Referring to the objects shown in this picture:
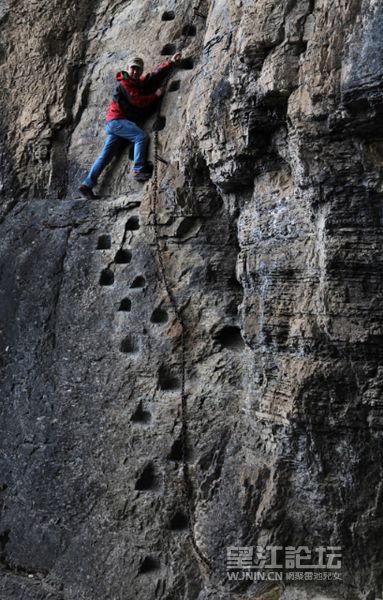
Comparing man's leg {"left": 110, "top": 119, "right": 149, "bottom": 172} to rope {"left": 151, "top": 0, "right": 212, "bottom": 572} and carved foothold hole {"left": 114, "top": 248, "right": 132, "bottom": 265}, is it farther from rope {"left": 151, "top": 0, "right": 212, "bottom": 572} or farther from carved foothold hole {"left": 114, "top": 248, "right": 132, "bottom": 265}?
carved foothold hole {"left": 114, "top": 248, "right": 132, "bottom": 265}

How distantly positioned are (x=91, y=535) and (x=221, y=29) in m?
4.59

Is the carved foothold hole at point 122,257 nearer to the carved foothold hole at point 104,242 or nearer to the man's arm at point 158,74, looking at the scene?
the carved foothold hole at point 104,242

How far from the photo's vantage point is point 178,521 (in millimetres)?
6598

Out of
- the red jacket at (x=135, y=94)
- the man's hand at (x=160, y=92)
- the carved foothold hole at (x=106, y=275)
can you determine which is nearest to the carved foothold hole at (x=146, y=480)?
the carved foothold hole at (x=106, y=275)

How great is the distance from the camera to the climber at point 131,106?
768cm

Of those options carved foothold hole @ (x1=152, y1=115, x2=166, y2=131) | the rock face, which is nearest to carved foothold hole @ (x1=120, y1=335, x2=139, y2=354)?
the rock face

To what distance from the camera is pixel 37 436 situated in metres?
7.37

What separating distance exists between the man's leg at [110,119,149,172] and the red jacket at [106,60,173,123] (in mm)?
97

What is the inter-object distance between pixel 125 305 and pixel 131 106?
6.77ft

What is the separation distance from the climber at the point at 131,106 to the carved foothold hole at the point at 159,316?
1.40 m

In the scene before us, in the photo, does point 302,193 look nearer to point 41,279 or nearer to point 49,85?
point 41,279

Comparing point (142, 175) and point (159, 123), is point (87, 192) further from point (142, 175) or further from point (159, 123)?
point (159, 123)

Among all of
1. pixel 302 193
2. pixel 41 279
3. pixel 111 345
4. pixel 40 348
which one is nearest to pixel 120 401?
pixel 111 345

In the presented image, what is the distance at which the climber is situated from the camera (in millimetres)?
7684
